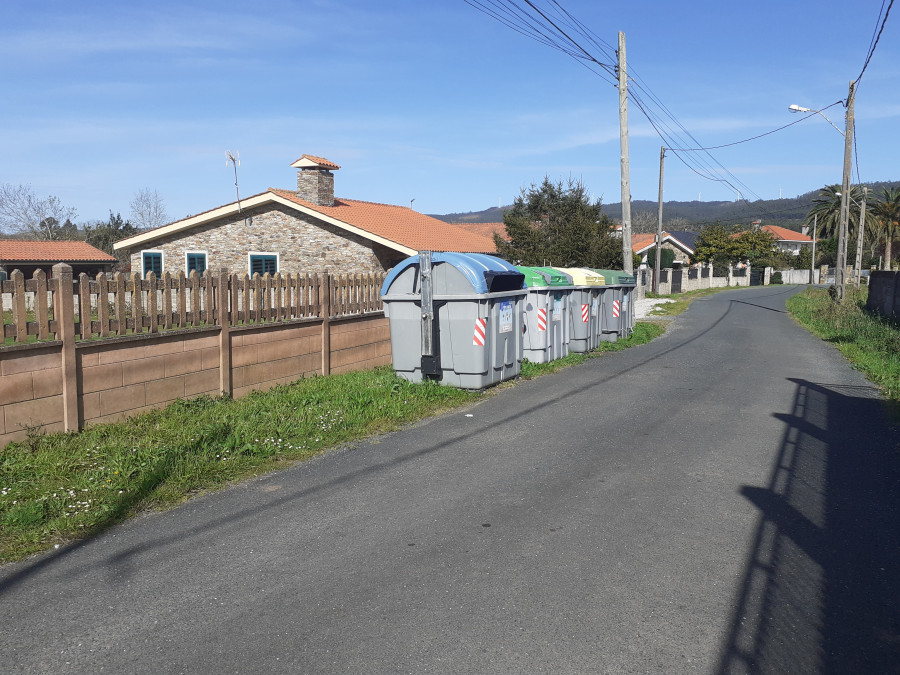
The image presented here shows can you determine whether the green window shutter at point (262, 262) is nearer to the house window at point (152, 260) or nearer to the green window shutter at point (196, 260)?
the green window shutter at point (196, 260)

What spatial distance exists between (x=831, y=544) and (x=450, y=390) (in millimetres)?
5946

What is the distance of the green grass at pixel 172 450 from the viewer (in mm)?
5203

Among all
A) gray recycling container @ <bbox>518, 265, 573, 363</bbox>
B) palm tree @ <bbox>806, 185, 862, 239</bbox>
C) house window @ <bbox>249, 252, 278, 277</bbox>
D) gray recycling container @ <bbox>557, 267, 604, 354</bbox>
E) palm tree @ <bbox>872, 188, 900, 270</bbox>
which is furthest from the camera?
palm tree @ <bbox>806, 185, 862, 239</bbox>

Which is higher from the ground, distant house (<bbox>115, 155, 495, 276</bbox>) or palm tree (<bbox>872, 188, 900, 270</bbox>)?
palm tree (<bbox>872, 188, 900, 270</bbox>)

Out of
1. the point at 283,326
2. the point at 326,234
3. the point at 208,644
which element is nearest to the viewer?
the point at 208,644

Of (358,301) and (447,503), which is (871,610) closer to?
(447,503)

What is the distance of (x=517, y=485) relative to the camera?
6.13 m

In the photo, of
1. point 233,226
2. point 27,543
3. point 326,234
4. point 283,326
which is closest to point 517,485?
point 27,543

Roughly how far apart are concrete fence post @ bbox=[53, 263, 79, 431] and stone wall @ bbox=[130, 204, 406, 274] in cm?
1637

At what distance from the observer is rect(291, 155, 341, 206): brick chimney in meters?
24.8

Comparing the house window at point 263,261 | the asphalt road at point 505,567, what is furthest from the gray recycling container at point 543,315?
the house window at point 263,261

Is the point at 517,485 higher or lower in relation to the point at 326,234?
lower

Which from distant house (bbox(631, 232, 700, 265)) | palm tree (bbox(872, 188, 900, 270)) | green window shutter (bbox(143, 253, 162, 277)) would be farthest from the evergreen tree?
palm tree (bbox(872, 188, 900, 270))

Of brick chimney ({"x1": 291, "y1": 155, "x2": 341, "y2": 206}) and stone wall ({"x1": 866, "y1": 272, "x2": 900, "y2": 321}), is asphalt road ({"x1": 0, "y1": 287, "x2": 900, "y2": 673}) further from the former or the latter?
brick chimney ({"x1": 291, "y1": 155, "x2": 341, "y2": 206})
